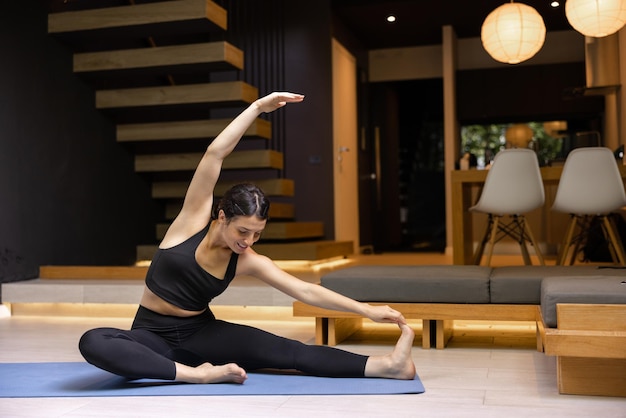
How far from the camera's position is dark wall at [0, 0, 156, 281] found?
5246mm

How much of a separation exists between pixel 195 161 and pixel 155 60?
0.97 metres

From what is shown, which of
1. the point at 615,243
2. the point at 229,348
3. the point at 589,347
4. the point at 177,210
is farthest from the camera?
the point at 177,210

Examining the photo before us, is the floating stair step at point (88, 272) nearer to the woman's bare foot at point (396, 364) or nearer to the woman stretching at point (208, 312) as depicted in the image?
the woman stretching at point (208, 312)

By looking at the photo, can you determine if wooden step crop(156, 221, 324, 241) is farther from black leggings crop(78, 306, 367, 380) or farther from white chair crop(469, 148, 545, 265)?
black leggings crop(78, 306, 367, 380)

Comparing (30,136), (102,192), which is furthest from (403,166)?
(30,136)

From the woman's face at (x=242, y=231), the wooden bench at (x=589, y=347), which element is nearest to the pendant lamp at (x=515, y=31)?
the wooden bench at (x=589, y=347)

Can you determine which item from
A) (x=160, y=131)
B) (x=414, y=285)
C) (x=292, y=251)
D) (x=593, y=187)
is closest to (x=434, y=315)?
(x=414, y=285)

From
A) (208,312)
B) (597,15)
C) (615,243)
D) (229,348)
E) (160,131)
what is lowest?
(229,348)

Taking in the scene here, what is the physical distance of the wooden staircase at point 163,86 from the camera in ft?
19.6

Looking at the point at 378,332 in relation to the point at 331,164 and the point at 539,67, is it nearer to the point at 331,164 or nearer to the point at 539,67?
the point at 331,164

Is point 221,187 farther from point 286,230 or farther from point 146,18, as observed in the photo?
point 146,18

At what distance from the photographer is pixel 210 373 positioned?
2.61 meters

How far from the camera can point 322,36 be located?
8.47m

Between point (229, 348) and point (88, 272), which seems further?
point (88, 272)
